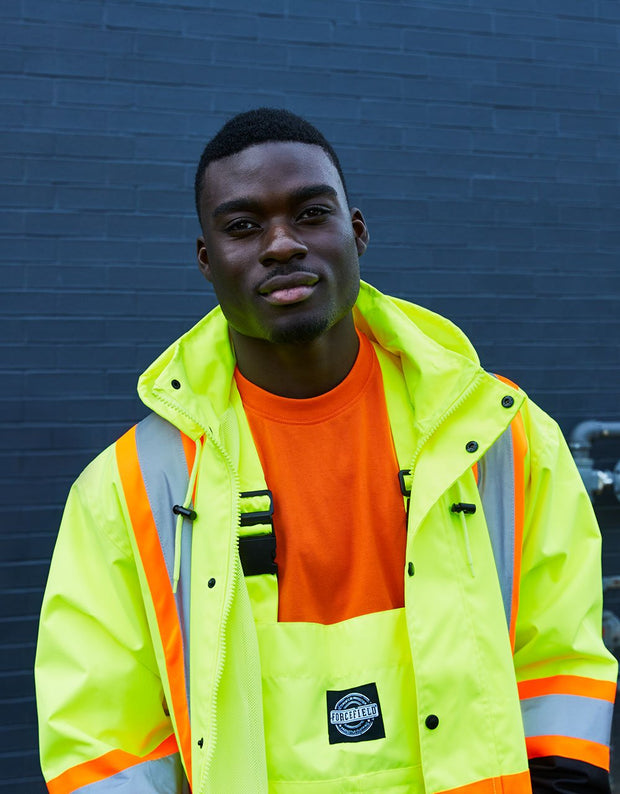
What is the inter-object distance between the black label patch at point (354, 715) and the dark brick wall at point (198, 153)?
1856 mm

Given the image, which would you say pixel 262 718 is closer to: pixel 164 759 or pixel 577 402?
pixel 164 759

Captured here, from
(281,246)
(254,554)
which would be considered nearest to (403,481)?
(254,554)

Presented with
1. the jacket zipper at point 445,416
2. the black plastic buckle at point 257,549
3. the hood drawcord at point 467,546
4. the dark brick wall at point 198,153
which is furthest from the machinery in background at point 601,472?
the black plastic buckle at point 257,549

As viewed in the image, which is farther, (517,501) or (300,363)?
(300,363)

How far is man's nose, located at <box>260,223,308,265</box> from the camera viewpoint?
179 cm

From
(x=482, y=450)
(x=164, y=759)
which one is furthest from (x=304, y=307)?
(x=164, y=759)

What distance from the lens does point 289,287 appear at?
70.9 inches

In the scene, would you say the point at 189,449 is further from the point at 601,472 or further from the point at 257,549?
the point at 601,472

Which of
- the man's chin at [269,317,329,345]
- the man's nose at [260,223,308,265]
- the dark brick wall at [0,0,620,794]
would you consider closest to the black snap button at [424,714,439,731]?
the man's chin at [269,317,329,345]

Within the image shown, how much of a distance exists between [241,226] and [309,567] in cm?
77

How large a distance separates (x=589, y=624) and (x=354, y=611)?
A: 1.70ft

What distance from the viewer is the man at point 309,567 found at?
1.66m

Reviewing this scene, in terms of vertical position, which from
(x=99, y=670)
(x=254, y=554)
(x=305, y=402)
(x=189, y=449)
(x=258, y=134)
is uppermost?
(x=258, y=134)

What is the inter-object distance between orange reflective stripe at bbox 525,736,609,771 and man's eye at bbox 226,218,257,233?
4.14 feet
